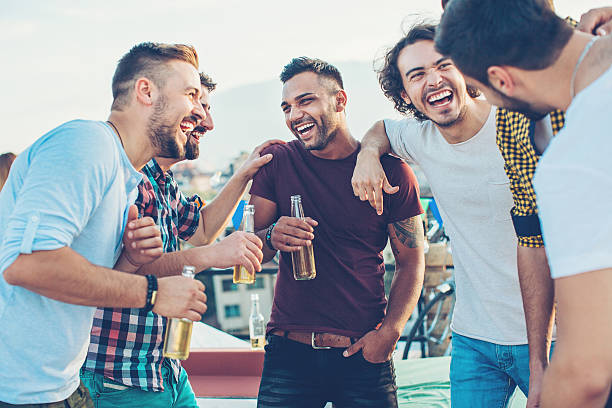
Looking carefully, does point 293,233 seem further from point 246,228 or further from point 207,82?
point 207,82

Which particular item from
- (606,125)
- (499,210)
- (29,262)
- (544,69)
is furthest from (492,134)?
(29,262)

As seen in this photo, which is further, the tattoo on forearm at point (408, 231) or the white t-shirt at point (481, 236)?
the tattoo on forearm at point (408, 231)

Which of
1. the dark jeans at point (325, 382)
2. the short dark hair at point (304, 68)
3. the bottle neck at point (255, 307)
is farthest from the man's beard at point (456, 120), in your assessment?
the bottle neck at point (255, 307)

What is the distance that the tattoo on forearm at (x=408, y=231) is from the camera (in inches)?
94.1

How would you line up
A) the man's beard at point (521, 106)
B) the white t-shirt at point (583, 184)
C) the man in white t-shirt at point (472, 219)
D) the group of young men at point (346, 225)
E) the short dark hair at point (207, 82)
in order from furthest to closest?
the short dark hair at point (207, 82)
the man in white t-shirt at point (472, 219)
the man's beard at point (521, 106)
the group of young men at point (346, 225)
the white t-shirt at point (583, 184)

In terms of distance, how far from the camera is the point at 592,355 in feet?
3.29

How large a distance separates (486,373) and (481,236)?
514mm

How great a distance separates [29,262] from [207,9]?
1491 cm

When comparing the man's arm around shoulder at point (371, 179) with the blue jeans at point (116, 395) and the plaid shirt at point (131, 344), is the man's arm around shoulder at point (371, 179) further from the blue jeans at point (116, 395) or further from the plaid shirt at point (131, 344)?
the blue jeans at point (116, 395)

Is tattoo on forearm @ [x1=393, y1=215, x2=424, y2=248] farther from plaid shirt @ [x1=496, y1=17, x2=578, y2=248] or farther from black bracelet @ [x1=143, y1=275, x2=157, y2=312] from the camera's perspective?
black bracelet @ [x1=143, y1=275, x2=157, y2=312]

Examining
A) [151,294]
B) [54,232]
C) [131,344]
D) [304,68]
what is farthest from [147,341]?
[304,68]

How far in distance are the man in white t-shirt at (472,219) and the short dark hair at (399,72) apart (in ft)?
0.09

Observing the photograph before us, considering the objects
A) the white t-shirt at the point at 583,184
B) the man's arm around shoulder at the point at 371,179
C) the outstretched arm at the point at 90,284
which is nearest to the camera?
the white t-shirt at the point at 583,184

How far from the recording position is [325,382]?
223cm
